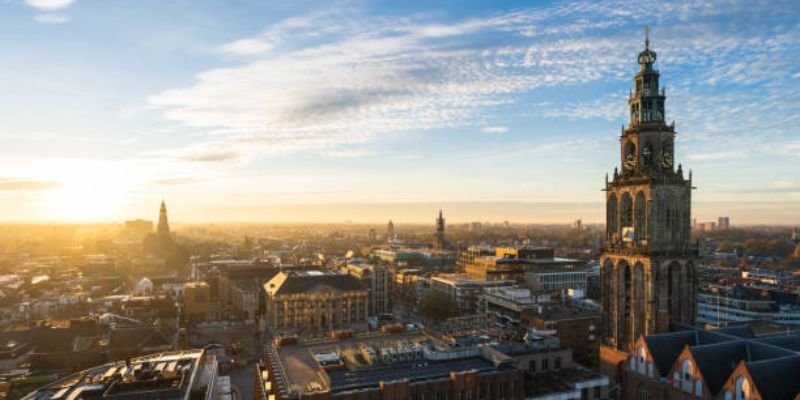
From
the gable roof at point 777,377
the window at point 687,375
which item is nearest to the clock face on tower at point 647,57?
the window at point 687,375

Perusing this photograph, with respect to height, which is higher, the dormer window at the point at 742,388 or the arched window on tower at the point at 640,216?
the arched window on tower at the point at 640,216

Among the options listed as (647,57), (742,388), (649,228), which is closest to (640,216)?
(649,228)

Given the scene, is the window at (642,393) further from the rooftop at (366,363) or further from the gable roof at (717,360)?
the rooftop at (366,363)

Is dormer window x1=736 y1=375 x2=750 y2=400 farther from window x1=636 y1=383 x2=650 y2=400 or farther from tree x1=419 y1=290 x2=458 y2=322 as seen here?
tree x1=419 y1=290 x2=458 y2=322

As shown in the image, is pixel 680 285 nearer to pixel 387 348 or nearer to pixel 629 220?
pixel 629 220

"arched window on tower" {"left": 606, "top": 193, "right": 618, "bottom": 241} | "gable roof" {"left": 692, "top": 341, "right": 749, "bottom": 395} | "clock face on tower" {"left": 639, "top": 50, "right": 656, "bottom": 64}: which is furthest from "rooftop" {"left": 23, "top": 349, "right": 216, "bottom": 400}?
"clock face on tower" {"left": 639, "top": 50, "right": 656, "bottom": 64}

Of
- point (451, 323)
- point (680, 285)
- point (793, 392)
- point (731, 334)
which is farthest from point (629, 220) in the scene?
point (451, 323)

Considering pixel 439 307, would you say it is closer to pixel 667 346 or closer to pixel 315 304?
pixel 315 304
